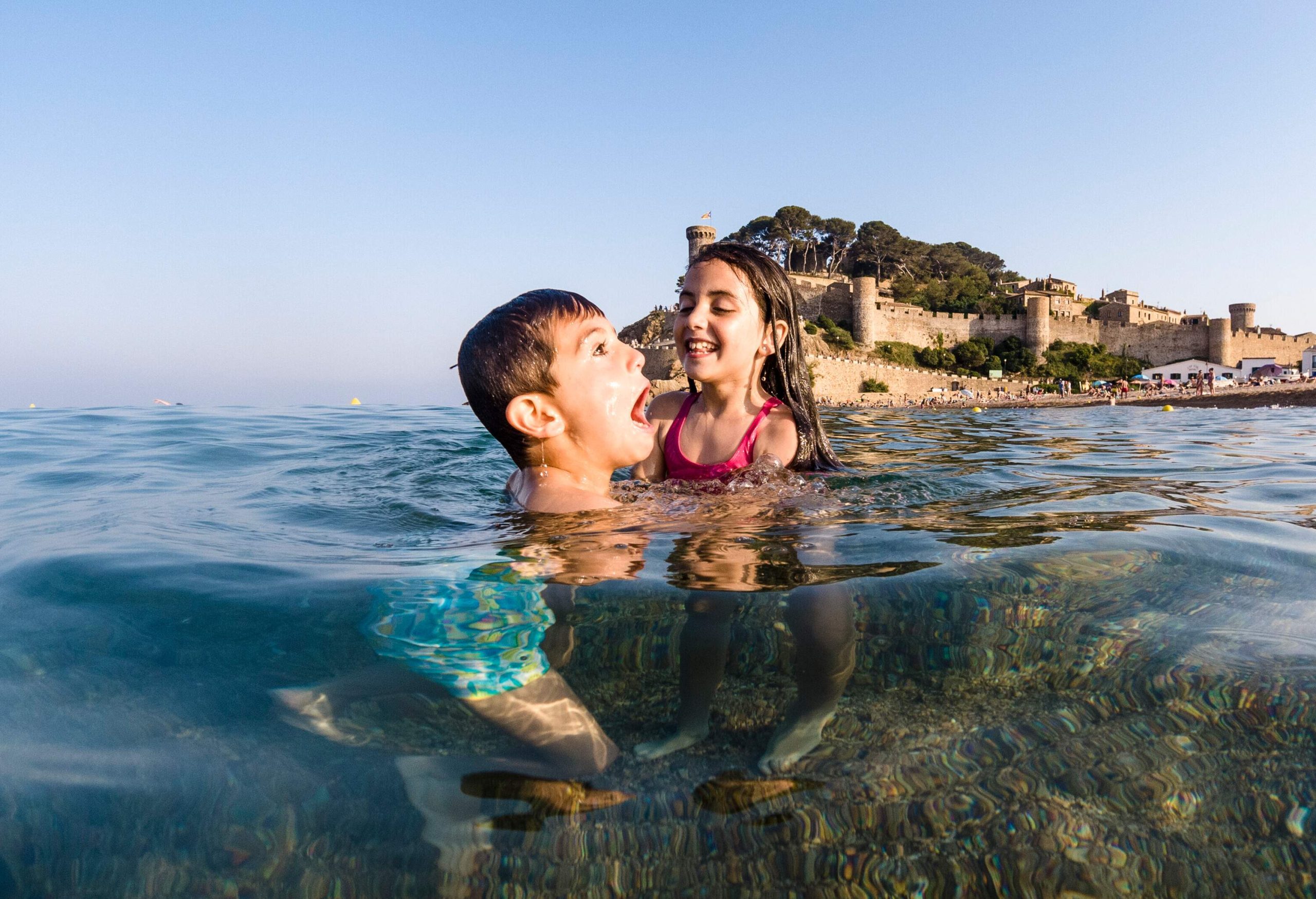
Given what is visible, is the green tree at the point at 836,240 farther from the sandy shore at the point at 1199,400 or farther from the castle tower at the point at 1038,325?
the sandy shore at the point at 1199,400

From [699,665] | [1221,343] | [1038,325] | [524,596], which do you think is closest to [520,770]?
[699,665]

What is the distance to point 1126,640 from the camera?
1433mm

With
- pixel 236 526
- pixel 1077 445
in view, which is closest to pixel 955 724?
pixel 236 526

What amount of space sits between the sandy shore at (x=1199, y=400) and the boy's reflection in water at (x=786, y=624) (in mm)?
23794

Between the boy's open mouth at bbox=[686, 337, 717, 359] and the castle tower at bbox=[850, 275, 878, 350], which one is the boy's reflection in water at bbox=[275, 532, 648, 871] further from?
the castle tower at bbox=[850, 275, 878, 350]

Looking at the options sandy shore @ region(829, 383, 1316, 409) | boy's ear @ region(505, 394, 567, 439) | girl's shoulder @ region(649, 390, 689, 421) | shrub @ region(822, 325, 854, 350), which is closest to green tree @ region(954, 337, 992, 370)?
shrub @ region(822, 325, 854, 350)

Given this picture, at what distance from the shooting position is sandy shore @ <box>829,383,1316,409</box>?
25062 mm

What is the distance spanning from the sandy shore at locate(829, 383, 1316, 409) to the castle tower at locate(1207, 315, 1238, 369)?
13880 millimetres

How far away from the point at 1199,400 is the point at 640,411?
105ft

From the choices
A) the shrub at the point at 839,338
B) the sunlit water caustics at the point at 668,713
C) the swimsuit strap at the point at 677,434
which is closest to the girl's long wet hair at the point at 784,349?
the swimsuit strap at the point at 677,434

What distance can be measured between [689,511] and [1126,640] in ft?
5.02

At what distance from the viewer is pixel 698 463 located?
3.73 meters

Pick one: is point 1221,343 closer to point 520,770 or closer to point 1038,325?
point 1038,325

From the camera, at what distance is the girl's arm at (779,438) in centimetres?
357
